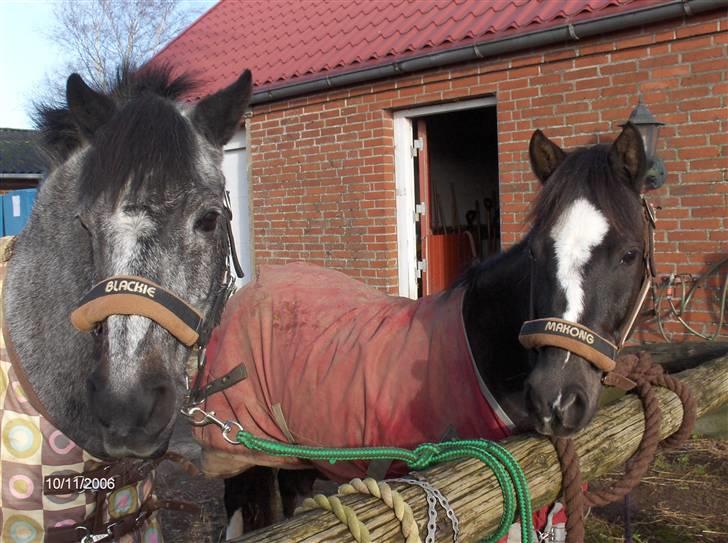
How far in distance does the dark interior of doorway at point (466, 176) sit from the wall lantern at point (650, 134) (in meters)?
3.29

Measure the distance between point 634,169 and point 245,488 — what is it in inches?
99.8

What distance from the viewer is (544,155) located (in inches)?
104

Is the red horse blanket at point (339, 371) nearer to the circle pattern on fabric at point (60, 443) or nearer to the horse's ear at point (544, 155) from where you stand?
the horse's ear at point (544, 155)

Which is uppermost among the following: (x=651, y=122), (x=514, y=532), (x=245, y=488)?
(x=651, y=122)

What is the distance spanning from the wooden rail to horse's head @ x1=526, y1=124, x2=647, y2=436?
0.10 m

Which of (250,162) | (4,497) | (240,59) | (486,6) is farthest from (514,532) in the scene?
(240,59)

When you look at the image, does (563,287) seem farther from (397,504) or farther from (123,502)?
(123,502)

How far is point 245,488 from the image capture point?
11.4 ft

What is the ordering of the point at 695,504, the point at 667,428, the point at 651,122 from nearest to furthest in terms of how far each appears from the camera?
the point at 667,428, the point at 695,504, the point at 651,122

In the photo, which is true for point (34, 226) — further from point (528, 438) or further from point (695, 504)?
point (695, 504)

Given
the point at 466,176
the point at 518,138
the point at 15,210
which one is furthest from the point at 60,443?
the point at 15,210

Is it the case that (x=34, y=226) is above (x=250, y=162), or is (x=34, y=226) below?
below

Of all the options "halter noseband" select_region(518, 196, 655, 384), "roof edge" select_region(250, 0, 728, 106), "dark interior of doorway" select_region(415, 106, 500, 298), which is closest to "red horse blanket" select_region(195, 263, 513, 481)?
"halter noseband" select_region(518, 196, 655, 384)

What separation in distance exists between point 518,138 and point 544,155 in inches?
122
